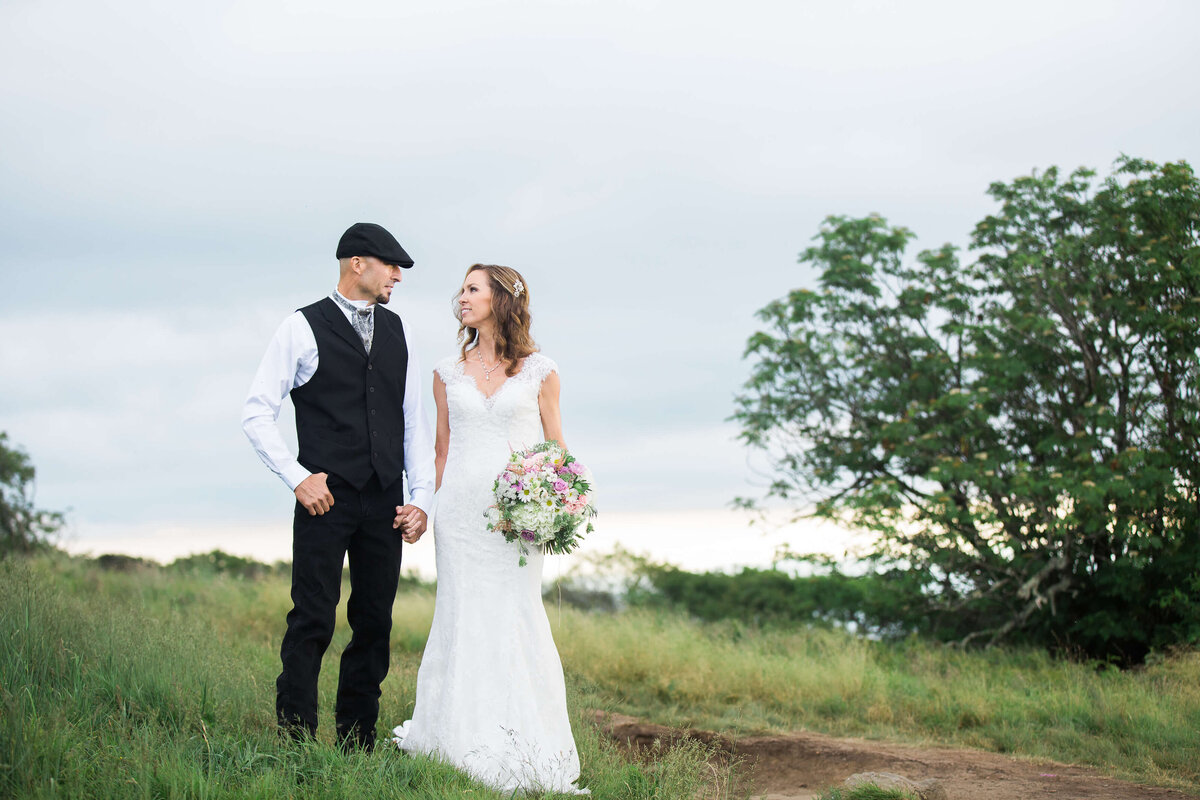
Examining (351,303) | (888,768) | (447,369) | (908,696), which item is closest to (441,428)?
(447,369)

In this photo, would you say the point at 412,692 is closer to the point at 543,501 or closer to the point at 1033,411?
the point at 543,501

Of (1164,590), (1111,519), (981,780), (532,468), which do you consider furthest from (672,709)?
(1164,590)

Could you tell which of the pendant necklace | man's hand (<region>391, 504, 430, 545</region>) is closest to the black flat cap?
the pendant necklace

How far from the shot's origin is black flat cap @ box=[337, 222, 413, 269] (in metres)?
5.23

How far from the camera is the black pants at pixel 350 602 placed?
4867 millimetres

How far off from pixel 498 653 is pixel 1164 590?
10358 millimetres

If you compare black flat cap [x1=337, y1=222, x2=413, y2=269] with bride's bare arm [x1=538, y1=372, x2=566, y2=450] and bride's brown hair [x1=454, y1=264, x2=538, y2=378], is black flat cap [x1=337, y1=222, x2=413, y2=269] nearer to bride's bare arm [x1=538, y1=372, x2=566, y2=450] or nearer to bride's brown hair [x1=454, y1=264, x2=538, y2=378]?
bride's brown hair [x1=454, y1=264, x2=538, y2=378]

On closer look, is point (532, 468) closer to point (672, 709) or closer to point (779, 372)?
point (672, 709)

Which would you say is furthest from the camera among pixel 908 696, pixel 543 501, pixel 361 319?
pixel 908 696

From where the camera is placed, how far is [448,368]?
5.57 m

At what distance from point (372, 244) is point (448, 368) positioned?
841 mm

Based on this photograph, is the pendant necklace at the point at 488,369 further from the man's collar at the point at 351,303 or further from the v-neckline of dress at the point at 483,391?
the man's collar at the point at 351,303

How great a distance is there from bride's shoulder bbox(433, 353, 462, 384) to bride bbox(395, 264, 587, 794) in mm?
12

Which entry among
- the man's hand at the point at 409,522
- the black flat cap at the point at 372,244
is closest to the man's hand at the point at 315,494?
the man's hand at the point at 409,522
